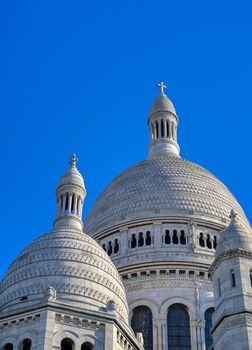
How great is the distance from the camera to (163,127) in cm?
5638

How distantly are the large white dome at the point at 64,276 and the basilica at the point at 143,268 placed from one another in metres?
0.05

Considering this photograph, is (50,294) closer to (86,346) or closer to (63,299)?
(63,299)

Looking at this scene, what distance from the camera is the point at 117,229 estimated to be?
47094 millimetres

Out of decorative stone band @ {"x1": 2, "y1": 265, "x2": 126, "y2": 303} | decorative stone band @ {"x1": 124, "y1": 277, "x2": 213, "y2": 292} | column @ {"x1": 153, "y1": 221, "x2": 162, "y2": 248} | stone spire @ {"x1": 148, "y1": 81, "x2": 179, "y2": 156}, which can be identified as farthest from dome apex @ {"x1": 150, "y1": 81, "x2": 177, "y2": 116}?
decorative stone band @ {"x1": 2, "y1": 265, "x2": 126, "y2": 303}

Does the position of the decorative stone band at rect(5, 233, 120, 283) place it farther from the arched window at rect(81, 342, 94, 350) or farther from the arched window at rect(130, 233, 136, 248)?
the arched window at rect(130, 233, 136, 248)

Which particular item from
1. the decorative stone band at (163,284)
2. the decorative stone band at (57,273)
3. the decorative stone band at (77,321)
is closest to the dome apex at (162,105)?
the decorative stone band at (163,284)

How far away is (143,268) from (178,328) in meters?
4.08

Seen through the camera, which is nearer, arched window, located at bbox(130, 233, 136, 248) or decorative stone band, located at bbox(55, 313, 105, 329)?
decorative stone band, located at bbox(55, 313, 105, 329)

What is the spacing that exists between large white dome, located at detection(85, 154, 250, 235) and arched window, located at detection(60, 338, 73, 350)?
17.1 m

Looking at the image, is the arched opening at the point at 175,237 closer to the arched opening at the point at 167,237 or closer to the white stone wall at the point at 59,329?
the arched opening at the point at 167,237

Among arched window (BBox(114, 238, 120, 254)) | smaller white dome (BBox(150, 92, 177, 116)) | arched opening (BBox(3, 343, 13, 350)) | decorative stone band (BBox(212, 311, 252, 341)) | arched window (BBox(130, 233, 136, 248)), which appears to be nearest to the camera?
decorative stone band (BBox(212, 311, 252, 341))

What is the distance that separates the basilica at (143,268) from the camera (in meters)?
30.3

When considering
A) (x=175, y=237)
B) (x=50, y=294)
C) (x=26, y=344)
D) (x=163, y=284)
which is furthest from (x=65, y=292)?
(x=175, y=237)

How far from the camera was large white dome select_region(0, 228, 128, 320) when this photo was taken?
1270 inches
